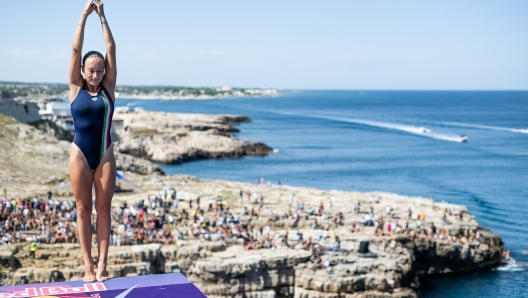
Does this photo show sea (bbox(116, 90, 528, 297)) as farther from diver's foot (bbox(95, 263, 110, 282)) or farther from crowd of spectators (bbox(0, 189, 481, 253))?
diver's foot (bbox(95, 263, 110, 282))

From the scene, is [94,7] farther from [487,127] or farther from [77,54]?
[487,127]

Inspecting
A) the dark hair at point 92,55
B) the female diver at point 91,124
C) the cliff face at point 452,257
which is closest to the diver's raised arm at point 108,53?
the female diver at point 91,124

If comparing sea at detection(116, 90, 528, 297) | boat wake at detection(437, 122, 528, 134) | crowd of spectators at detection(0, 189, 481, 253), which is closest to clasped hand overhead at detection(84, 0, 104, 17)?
crowd of spectators at detection(0, 189, 481, 253)

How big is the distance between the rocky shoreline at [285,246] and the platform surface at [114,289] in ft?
55.5

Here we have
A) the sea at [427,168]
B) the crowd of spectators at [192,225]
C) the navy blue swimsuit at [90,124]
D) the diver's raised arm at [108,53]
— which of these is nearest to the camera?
the navy blue swimsuit at [90,124]

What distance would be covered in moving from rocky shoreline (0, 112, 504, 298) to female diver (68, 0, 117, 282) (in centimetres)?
1713

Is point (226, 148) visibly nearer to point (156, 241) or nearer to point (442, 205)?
point (442, 205)

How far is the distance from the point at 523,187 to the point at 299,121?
81350 mm

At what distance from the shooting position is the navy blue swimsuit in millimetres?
6633

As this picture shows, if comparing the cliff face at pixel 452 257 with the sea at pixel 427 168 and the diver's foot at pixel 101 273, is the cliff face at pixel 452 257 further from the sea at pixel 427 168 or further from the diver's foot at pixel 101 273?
the diver's foot at pixel 101 273

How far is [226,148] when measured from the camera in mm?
80500

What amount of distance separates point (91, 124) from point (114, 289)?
6.02 ft

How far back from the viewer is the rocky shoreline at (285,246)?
81.4ft

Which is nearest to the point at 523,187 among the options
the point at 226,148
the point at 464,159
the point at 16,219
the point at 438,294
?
the point at 464,159
